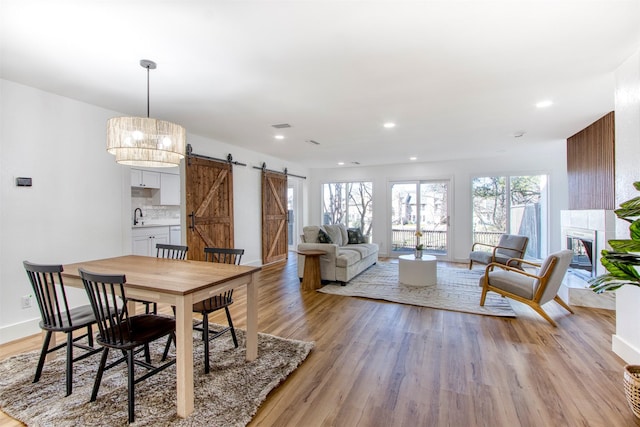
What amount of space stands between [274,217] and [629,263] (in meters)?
5.93

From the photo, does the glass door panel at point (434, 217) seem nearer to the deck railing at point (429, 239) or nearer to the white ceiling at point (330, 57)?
the deck railing at point (429, 239)

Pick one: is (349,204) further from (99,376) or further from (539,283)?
(99,376)

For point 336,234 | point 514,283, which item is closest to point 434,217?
point 336,234

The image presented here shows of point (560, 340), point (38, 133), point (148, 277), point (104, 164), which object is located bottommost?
point (560, 340)

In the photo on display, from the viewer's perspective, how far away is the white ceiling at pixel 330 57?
1.82m

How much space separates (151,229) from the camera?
524 centimetres

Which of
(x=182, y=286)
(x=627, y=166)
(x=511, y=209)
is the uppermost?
(x=627, y=166)

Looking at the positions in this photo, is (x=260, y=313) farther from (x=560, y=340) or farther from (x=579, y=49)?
(x=579, y=49)

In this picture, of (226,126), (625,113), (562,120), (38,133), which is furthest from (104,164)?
(562,120)

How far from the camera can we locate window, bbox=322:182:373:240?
8.19 m

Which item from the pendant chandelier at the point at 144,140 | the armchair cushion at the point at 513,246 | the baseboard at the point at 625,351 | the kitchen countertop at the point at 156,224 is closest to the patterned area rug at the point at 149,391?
the pendant chandelier at the point at 144,140

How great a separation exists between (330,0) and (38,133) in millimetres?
3329

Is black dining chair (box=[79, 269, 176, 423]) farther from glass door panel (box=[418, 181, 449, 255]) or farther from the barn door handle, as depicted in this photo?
glass door panel (box=[418, 181, 449, 255])

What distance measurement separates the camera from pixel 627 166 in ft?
8.09
